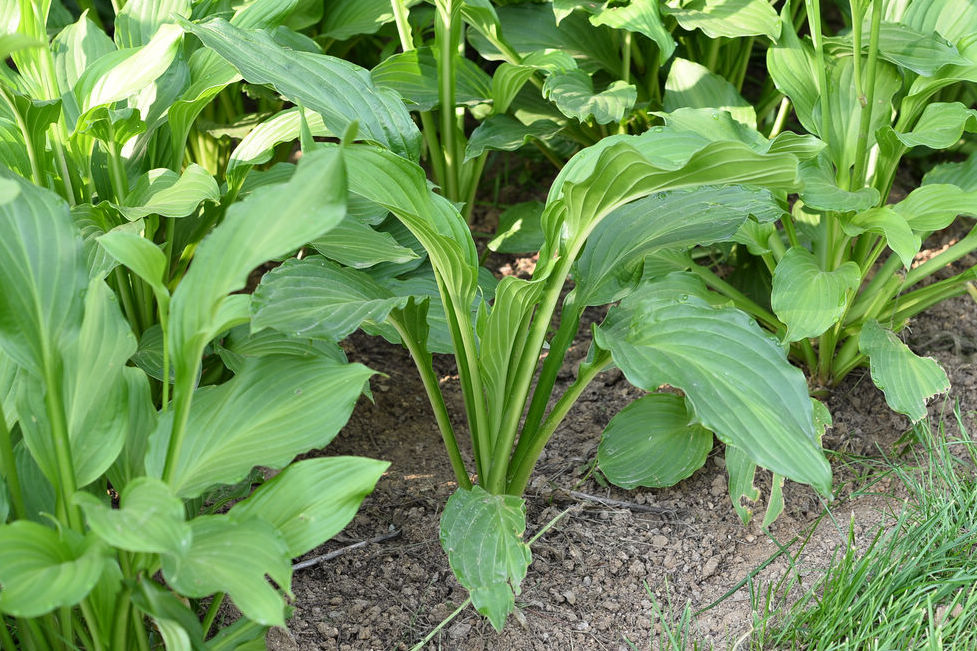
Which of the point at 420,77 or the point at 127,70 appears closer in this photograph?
the point at 127,70

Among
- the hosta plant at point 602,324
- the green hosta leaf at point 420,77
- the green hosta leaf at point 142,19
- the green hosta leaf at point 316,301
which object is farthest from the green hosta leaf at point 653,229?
the green hosta leaf at point 142,19

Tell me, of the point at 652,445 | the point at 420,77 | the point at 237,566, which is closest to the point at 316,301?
the point at 237,566

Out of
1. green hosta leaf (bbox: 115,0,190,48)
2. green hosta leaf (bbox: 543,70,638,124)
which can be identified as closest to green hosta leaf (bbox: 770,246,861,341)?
green hosta leaf (bbox: 543,70,638,124)

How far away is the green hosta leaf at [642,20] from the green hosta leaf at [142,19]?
0.89 m

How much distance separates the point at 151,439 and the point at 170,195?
0.60 meters

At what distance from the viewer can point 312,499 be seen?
4.09 feet

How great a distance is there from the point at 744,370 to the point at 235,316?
723 millimetres

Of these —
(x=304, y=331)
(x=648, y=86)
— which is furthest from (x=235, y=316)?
(x=648, y=86)

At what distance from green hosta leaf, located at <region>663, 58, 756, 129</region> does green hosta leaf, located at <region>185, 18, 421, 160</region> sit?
0.82 metres

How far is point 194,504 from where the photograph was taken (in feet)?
4.72

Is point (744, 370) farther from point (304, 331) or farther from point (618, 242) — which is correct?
point (304, 331)

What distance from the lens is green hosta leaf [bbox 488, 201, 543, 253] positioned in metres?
2.28

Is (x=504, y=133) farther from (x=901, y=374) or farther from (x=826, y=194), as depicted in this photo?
(x=901, y=374)

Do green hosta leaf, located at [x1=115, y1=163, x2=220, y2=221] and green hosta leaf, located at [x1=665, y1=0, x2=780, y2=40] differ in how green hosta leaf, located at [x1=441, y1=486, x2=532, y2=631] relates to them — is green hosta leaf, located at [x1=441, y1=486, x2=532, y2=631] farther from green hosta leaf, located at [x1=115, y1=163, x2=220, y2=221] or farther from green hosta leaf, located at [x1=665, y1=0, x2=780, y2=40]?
green hosta leaf, located at [x1=665, y1=0, x2=780, y2=40]
